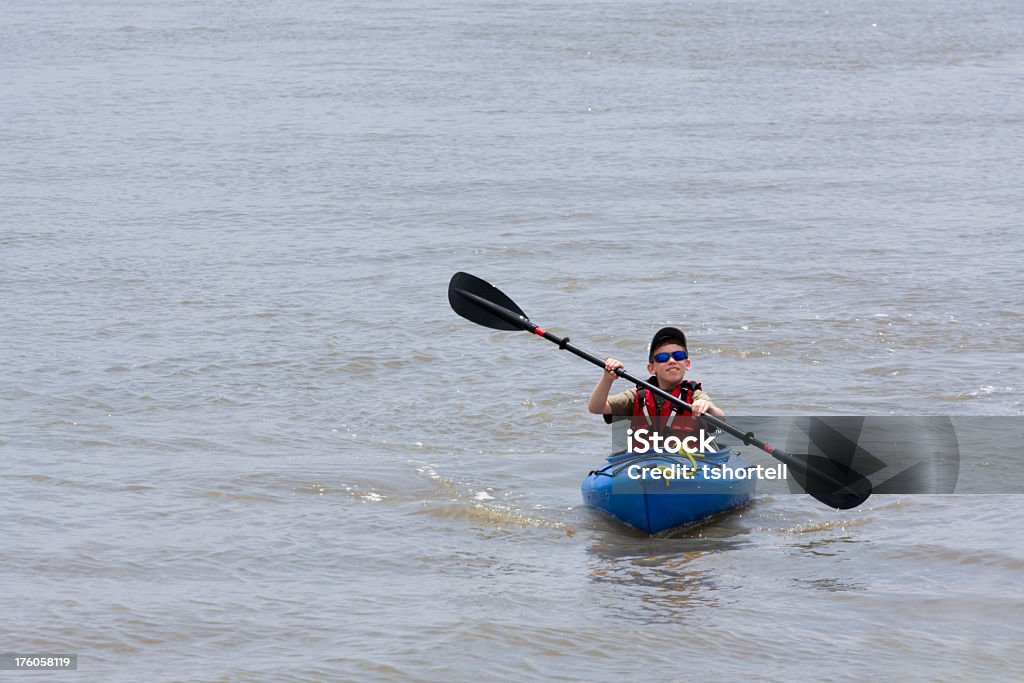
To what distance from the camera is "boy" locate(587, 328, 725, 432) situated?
29.5 feet

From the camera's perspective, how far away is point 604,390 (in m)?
9.04

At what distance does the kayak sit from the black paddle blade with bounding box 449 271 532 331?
1.56m

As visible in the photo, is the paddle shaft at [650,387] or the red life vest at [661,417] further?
the red life vest at [661,417]

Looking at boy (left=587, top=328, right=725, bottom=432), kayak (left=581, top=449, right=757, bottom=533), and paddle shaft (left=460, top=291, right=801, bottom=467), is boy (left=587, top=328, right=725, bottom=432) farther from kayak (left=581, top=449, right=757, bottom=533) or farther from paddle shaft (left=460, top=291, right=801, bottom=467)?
kayak (left=581, top=449, right=757, bottom=533)

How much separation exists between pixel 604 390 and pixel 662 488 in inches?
27.4

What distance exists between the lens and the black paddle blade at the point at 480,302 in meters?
10.3

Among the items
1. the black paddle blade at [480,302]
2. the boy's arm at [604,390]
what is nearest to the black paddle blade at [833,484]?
the boy's arm at [604,390]

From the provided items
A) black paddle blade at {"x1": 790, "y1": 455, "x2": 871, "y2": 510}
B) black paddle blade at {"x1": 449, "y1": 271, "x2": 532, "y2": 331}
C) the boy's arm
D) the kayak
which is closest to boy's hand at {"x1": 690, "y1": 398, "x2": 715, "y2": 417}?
the kayak

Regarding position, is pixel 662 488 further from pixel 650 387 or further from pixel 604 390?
pixel 604 390

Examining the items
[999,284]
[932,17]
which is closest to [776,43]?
[932,17]

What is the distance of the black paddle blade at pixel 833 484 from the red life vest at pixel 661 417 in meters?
0.75

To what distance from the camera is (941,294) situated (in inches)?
595

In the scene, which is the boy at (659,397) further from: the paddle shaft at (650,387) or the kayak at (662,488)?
the kayak at (662,488)

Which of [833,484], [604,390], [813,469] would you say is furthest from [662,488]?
[833,484]
